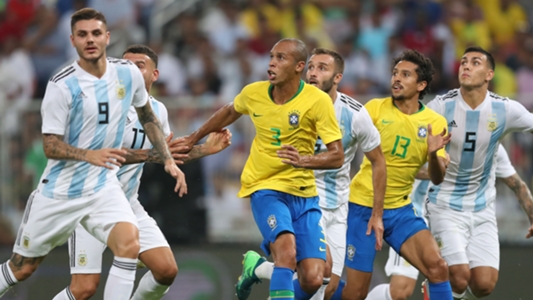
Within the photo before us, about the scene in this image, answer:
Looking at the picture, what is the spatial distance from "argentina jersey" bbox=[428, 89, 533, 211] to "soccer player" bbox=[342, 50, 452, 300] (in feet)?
1.27

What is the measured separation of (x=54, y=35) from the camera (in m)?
13.6

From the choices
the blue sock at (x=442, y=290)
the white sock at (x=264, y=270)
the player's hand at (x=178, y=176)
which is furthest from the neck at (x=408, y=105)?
the player's hand at (x=178, y=176)

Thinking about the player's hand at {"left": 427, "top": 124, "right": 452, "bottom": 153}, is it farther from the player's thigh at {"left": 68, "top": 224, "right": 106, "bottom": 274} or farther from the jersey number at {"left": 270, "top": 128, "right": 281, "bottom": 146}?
the player's thigh at {"left": 68, "top": 224, "right": 106, "bottom": 274}

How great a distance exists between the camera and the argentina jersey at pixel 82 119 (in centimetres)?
668

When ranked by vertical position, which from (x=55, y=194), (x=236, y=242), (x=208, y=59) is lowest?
(x=236, y=242)

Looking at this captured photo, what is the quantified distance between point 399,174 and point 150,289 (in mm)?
2475

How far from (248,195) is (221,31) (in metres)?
7.07

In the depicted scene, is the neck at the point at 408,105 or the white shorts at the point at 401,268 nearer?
the neck at the point at 408,105

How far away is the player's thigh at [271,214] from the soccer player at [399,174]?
101 centimetres

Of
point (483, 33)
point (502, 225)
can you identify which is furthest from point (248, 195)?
point (483, 33)

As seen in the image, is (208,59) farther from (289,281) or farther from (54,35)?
(289,281)

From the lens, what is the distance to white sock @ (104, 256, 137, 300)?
261 inches

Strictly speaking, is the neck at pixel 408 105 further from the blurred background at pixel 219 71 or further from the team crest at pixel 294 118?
the blurred background at pixel 219 71

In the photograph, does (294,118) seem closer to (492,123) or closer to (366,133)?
(366,133)
